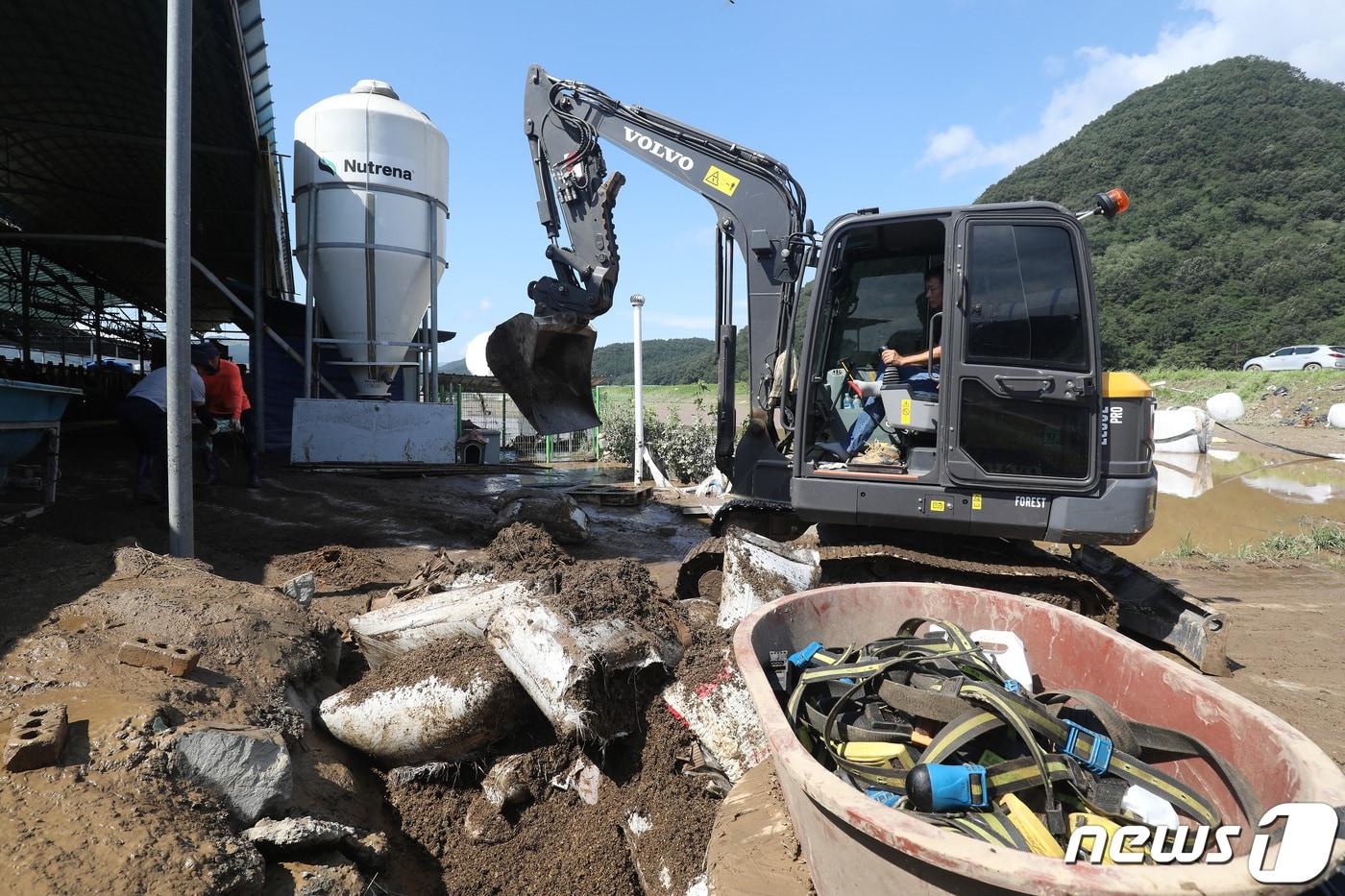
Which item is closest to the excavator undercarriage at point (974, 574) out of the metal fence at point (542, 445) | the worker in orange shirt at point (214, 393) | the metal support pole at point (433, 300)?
the worker in orange shirt at point (214, 393)

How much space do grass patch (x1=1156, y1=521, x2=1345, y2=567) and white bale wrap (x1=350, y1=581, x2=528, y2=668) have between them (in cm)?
746

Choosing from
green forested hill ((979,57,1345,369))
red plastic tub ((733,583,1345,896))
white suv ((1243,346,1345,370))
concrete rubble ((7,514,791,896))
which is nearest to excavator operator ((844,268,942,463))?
red plastic tub ((733,583,1345,896))

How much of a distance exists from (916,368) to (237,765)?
3.86 m

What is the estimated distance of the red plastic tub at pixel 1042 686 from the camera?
1330 mm

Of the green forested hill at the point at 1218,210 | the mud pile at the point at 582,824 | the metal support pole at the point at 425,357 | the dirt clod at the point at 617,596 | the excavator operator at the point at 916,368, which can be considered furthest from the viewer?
the green forested hill at the point at 1218,210

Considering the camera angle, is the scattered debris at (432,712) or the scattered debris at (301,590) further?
the scattered debris at (301,590)

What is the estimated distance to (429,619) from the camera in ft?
11.6

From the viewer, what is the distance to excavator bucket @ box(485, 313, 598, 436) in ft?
19.2

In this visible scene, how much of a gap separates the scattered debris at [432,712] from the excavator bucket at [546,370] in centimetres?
282

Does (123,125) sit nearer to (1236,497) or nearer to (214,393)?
(214,393)

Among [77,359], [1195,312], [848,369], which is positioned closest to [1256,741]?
[848,369]

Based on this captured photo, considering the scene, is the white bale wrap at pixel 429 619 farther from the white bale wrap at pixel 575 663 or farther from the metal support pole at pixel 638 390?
the metal support pole at pixel 638 390

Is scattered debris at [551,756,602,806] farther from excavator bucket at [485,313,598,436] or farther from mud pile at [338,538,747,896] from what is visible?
excavator bucket at [485,313,598,436]

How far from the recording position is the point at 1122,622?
4656 millimetres
